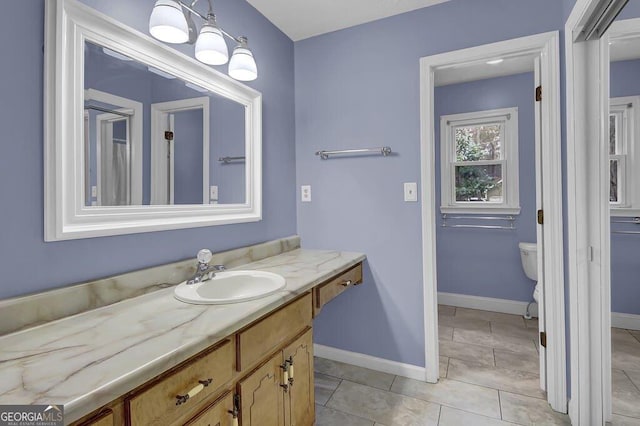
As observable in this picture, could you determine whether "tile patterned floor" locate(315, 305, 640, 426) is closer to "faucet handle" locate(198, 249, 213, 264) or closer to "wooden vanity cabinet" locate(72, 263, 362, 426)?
"wooden vanity cabinet" locate(72, 263, 362, 426)

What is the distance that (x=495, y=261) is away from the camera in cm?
331

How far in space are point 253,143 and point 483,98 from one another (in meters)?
2.63

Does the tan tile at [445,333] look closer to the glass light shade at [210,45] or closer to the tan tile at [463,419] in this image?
the tan tile at [463,419]

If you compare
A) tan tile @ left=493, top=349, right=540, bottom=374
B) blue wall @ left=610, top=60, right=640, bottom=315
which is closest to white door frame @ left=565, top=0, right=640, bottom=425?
blue wall @ left=610, top=60, right=640, bottom=315

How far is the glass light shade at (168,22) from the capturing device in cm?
125

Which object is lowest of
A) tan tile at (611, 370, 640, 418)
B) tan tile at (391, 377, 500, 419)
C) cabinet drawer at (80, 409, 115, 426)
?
tan tile at (391, 377, 500, 419)

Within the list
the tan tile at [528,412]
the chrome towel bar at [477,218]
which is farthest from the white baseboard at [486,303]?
the tan tile at [528,412]

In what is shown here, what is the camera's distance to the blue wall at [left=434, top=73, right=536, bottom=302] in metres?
3.17

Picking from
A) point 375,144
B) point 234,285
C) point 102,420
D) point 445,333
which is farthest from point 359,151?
point 102,420

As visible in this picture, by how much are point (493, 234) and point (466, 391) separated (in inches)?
73.8

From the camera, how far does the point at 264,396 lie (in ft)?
3.85

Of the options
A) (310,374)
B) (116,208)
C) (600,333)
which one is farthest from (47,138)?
(600,333)

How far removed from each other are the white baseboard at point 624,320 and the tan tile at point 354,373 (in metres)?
1.25

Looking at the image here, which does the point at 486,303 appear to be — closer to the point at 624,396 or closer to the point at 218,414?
the point at 624,396
